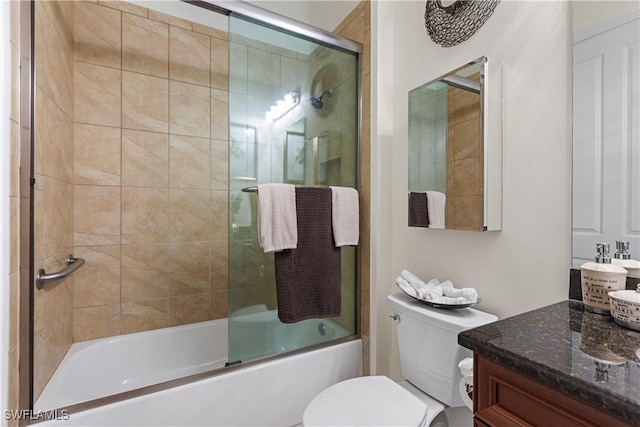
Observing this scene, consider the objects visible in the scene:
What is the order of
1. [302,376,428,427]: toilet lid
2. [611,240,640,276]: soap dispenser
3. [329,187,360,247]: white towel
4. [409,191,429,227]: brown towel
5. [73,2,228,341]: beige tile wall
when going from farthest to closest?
1. [73,2,228,341]: beige tile wall
2. [329,187,360,247]: white towel
3. [409,191,429,227]: brown towel
4. [302,376,428,427]: toilet lid
5. [611,240,640,276]: soap dispenser

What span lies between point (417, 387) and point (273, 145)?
123cm

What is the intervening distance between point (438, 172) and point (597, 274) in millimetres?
677

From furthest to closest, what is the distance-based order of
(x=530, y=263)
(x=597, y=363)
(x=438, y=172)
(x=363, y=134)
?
1. (x=363, y=134)
2. (x=438, y=172)
3. (x=530, y=263)
4. (x=597, y=363)

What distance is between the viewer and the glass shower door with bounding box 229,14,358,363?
1.42 metres

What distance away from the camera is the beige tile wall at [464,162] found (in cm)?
115

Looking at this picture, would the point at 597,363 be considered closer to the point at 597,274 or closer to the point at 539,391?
the point at 539,391

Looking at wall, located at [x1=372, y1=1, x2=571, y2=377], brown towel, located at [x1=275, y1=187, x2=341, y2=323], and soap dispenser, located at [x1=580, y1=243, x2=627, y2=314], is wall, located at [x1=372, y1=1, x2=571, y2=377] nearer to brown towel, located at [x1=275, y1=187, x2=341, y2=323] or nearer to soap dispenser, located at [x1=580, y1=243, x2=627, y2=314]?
soap dispenser, located at [x1=580, y1=243, x2=627, y2=314]

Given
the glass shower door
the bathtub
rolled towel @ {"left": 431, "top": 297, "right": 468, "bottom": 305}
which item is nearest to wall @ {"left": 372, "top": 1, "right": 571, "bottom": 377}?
rolled towel @ {"left": 431, "top": 297, "right": 468, "bottom": 305}

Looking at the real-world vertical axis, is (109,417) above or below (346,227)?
below

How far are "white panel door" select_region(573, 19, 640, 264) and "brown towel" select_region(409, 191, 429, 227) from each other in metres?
0.54

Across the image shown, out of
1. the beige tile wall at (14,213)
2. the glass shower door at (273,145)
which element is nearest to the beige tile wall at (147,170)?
the glass shower door at (273,145)

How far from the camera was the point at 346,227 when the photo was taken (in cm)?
154

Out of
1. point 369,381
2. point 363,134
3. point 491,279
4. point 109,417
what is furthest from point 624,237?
point 109,417

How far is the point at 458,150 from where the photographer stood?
1250 millimetres
